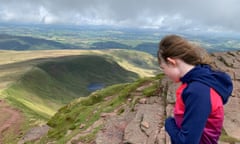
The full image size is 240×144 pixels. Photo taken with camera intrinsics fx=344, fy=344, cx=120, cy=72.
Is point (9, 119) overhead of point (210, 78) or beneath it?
beneath

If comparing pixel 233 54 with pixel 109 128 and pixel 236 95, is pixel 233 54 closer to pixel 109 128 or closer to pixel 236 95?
pixel 236 95

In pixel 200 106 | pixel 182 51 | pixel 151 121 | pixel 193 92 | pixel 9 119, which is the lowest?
pixel 9 119

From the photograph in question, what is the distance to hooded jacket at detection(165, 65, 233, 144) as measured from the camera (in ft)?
19.6

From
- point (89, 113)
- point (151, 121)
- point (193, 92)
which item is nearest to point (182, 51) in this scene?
point (193, 92)

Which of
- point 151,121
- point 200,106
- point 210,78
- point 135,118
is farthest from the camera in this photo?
point 135,118

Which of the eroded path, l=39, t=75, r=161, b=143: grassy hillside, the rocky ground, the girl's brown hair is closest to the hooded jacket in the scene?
the girl's brown hair

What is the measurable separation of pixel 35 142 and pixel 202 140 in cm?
2798

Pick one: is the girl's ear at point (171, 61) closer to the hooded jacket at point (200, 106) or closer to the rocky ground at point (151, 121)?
the hooded jacket at point (200, 106)

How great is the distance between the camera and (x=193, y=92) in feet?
19.6

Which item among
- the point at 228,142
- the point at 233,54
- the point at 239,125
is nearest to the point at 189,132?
the point at 228,142

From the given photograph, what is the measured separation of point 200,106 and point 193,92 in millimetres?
268

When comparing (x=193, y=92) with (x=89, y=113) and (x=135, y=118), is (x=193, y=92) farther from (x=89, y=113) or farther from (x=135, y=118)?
(x=89, y=113)

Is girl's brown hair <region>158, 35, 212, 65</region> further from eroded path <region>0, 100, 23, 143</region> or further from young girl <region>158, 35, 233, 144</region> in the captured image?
eroded path <region>0, 100, 23, 143</region>

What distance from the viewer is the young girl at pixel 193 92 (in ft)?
19.6
